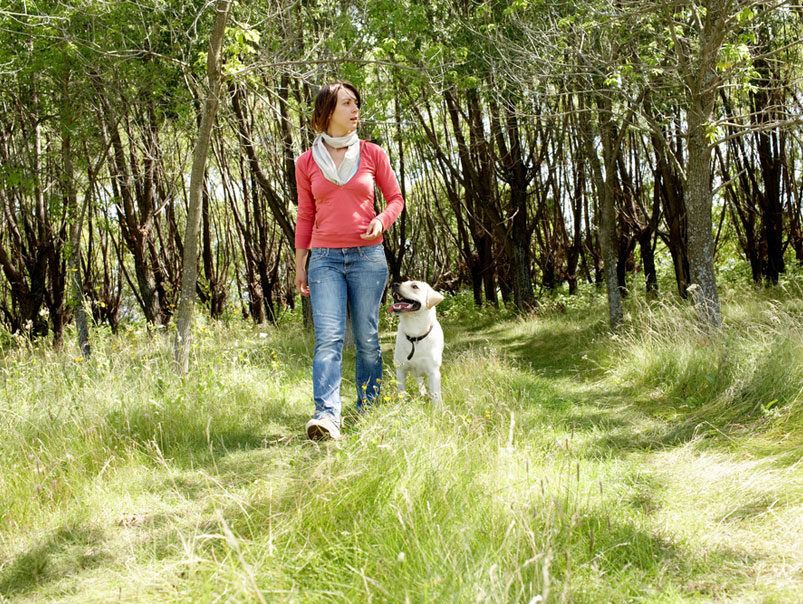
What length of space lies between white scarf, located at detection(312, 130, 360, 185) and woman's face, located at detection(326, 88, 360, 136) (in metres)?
0.05

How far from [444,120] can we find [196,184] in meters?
9.01

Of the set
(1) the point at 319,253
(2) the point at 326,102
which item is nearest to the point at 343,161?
(2) the point at 326,102

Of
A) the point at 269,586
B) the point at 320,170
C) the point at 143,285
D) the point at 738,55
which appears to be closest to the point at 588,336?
the point at 738,55

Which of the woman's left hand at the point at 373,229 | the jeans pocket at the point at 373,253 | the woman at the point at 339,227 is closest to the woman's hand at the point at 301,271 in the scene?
the woman at the point at 339,227

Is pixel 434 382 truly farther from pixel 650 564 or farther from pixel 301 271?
pixel 650 564

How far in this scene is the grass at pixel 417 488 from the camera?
2.27 metres

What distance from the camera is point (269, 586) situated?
2.16m

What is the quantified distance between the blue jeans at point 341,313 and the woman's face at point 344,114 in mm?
809

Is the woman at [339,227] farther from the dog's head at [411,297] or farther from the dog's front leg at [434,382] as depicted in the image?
the dog's front leg at [434,382]

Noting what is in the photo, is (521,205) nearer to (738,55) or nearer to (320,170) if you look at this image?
(738,55)

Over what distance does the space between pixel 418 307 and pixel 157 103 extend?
6662mm

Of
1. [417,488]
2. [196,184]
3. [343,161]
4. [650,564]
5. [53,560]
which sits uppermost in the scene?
[196,184]

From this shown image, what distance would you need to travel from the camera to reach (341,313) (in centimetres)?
428

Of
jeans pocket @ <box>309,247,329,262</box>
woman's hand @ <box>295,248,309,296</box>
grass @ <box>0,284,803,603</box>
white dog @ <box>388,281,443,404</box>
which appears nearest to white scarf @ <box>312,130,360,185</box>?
jeans pocket @ <box>309,247,329,262</box>
